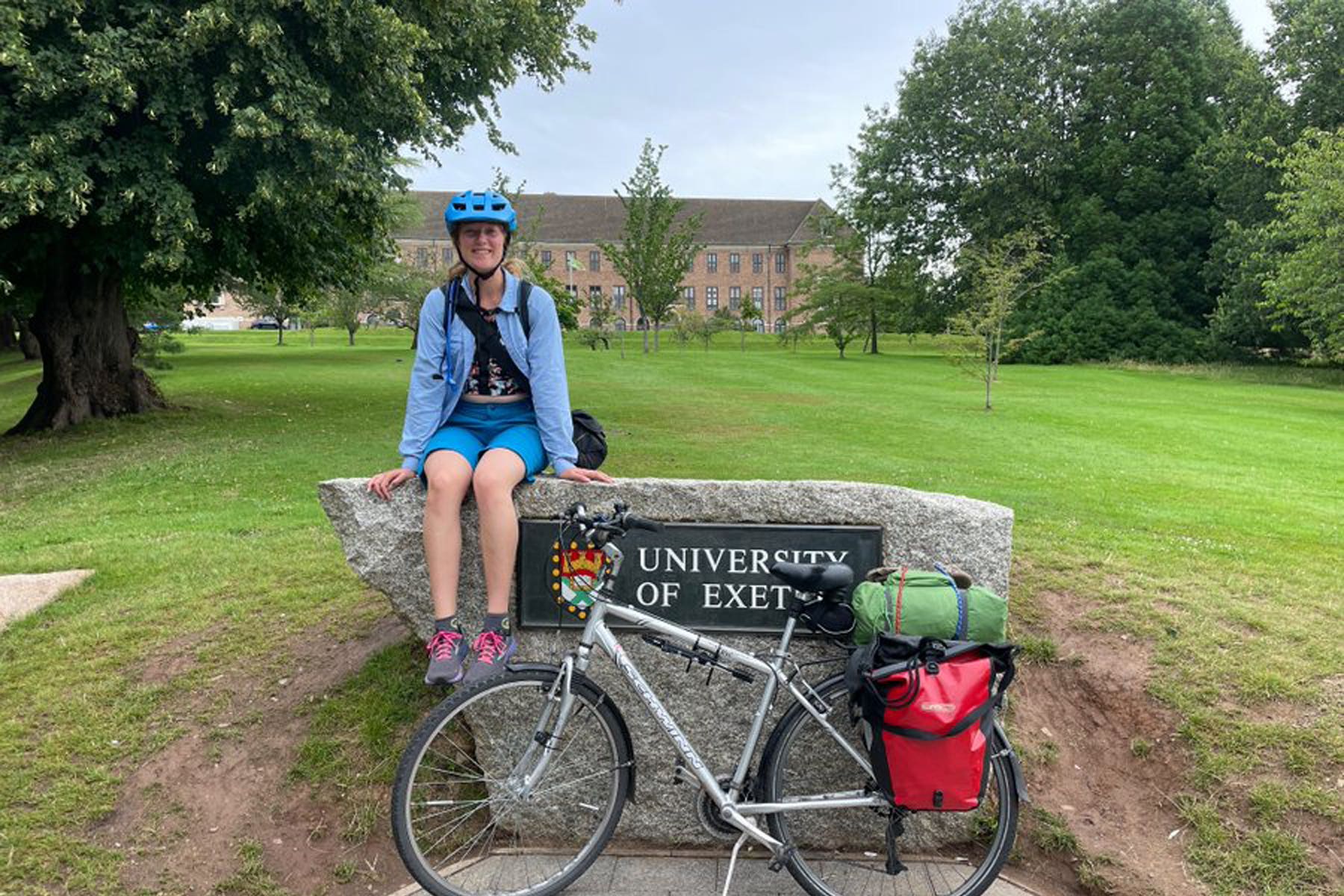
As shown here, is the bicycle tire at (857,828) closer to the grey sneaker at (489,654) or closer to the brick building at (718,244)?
the grey sneaker at (489,654)

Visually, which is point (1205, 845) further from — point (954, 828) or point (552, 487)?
point (552, 487)

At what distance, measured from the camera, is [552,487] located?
358cm

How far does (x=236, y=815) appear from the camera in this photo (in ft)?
12.0

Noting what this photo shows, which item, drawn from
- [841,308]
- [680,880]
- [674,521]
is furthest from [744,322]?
[680,880]

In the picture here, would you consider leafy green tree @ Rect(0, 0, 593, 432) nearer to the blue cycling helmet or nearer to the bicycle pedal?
the blue cycling helmet

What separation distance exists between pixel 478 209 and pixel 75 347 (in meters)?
15.0

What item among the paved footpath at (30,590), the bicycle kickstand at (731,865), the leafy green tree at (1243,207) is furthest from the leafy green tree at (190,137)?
the leafy green tree at (1243,207)

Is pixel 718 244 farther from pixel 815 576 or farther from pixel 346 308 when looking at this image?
pixel 815 576

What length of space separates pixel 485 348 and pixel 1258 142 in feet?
135

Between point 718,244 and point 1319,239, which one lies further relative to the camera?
point 718,244

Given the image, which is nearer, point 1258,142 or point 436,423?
point 436,423

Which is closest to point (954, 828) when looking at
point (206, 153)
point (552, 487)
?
point (552, 487)

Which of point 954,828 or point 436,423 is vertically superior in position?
point 436,423

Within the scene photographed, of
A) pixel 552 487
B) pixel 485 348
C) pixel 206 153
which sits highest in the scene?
pixel 206 153
